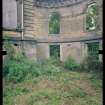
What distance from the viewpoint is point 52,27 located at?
30.3 ft

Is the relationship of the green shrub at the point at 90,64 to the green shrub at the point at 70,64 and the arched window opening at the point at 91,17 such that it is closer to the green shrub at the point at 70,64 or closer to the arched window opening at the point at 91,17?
the green shrub at the point at 70,64

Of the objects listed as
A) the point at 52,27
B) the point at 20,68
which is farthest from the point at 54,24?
the point at 20,68

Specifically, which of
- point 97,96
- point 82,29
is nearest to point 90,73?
point 97,96

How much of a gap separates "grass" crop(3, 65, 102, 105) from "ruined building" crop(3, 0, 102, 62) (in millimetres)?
1318

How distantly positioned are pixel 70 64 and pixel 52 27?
1966 millimetres

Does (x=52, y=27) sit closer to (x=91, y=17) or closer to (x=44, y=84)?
(x=91, y=17)

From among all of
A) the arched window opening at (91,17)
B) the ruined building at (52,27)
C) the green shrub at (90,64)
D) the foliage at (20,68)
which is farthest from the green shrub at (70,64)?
the arched window opening at (91,17)

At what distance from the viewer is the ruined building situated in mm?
7156

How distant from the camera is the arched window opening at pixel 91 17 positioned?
7.55 meters

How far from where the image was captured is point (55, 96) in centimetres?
603

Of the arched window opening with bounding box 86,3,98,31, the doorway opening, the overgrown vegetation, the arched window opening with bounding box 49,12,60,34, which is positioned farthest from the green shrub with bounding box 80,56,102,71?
the arched window opening with bounding box 49,12,60,34

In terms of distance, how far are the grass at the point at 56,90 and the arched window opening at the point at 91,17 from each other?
183 centimetres

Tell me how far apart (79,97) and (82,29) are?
3.28 m

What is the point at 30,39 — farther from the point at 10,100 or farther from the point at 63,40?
the point at 10,100
